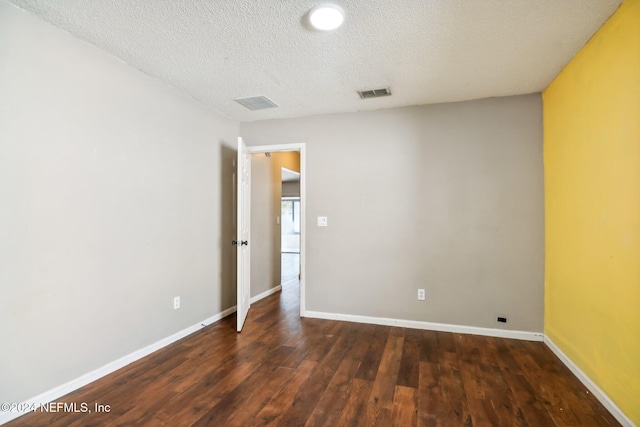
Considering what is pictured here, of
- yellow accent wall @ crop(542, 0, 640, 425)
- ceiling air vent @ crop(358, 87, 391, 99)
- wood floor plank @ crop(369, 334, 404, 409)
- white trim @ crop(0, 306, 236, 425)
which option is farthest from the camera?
ceiling air vent @ crop(358, 87, 391, 99)

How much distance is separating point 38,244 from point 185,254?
4.22ft

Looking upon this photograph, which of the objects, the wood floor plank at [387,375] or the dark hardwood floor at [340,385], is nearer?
the dark hardwood floor at [340,385]

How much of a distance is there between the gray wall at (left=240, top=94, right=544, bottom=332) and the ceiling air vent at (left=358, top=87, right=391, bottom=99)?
1.37 ft

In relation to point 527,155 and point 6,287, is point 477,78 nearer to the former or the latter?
point 527,155

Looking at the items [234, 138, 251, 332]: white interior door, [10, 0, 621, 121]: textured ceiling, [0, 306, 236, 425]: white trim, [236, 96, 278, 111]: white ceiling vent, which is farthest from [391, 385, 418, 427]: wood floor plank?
[236, 96, 278, 111]: white ceiling vent

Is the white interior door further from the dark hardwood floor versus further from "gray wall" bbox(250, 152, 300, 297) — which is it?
"gray wall" bbox(250, 152, 300, 297)

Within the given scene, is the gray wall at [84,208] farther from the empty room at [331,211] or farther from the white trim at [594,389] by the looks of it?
the white trim at [594,389]

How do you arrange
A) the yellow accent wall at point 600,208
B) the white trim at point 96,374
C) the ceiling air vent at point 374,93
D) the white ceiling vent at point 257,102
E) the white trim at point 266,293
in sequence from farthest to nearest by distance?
1. the white trim at point 266,293
2. the white ceiling vent at point 257,102
3. the ceiling air vent at point 374,93
4. the white trim at point 96,374
5. the yellow accent wall at point 600,208

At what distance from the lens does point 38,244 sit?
1967 millimetres

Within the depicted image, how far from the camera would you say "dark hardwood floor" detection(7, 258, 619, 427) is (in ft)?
6.14

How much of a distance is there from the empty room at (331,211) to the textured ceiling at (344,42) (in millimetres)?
20

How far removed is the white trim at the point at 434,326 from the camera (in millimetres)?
3100

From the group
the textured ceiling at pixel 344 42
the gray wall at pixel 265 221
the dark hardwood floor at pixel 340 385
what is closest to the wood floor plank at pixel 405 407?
the dark hardwood floor at pixel 340 385

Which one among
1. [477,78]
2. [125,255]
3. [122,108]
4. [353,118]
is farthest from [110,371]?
[477,78]
